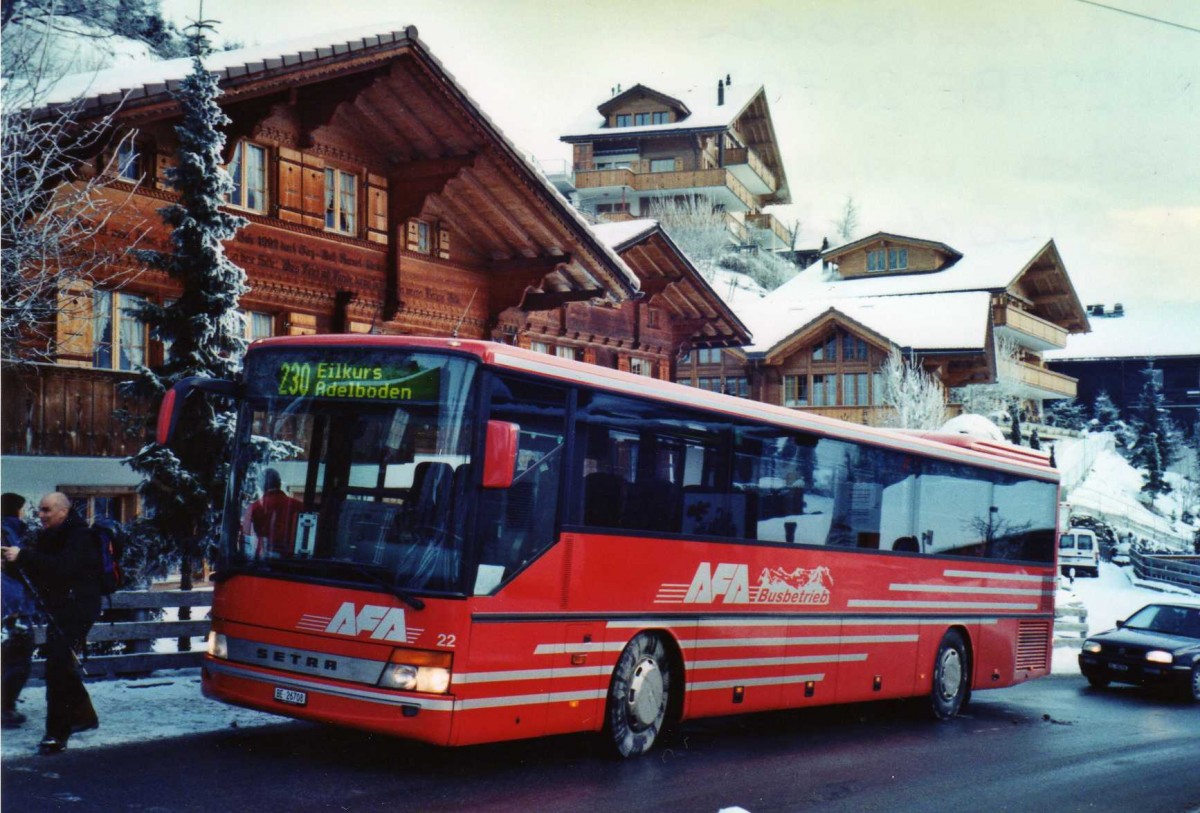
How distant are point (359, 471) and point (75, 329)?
9.74 metres

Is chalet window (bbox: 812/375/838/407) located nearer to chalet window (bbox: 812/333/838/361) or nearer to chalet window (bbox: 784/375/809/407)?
chalet window (bbox: 784/375/809/407)

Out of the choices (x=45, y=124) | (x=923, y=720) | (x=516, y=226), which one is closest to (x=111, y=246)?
(x=45, y=124)

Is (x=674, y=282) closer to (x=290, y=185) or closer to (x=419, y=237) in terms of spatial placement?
(x=419, y=237)

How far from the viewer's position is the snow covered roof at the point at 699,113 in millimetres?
70250

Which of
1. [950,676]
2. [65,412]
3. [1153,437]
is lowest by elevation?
[950,676]

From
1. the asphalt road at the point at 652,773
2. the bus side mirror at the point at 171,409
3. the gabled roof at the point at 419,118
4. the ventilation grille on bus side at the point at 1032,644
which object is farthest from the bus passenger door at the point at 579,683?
the gabled roof at the point at 419,118

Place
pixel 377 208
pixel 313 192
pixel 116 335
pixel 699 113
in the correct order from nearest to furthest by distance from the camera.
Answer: pixel 116 335 < pixel 313 192 < pixel 377 208 < pixel 699 113

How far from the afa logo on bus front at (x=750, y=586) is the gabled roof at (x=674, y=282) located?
1685cm

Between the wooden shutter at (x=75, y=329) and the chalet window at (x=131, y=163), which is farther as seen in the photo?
the chalet window at (x=131, y=163)

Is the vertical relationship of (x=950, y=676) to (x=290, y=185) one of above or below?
below

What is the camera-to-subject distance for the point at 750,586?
11359 mm

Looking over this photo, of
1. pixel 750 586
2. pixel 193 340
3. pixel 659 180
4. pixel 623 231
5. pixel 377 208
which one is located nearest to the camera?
pixel 750 586

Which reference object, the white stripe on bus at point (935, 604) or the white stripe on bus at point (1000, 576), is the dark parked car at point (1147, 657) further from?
the white stripe on bus at point (935, 604)

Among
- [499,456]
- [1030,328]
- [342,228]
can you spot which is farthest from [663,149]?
[499,456]
